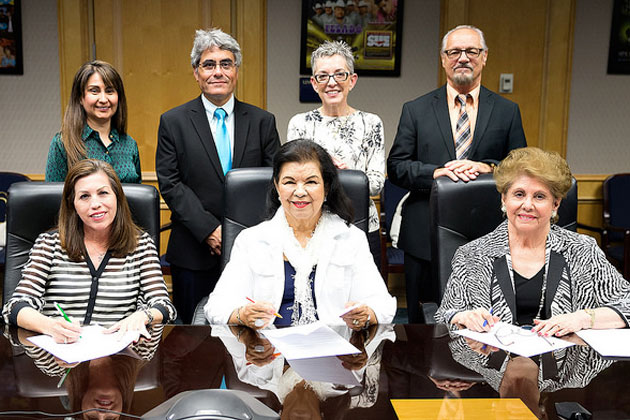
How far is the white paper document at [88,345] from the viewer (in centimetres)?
138

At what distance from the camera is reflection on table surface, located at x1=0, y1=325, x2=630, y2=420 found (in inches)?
45.5

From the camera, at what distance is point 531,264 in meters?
1.91

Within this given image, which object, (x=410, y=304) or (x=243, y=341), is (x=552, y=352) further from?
(x=410, y=304)

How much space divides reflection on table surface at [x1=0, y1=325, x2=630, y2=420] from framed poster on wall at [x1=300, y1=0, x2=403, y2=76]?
285 cm

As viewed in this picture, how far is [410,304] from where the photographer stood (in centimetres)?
264

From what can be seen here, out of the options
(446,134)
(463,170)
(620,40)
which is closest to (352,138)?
(446,134)

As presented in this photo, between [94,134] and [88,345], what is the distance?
4.31 feet

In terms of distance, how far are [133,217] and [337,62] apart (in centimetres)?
102

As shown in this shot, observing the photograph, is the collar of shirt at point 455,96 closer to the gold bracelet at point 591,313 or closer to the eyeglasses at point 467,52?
the eyeglasses at point 467,52

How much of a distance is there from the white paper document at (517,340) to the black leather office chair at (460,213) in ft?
1.40

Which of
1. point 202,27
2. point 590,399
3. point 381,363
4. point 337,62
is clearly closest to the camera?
point 590,399

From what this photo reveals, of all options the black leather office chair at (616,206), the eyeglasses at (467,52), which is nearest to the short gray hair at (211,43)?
the eyeglasses at (467,52)

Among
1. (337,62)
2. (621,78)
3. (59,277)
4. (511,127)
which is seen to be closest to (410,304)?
(511,127)

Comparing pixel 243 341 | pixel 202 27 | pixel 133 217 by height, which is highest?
pixel 202 27
